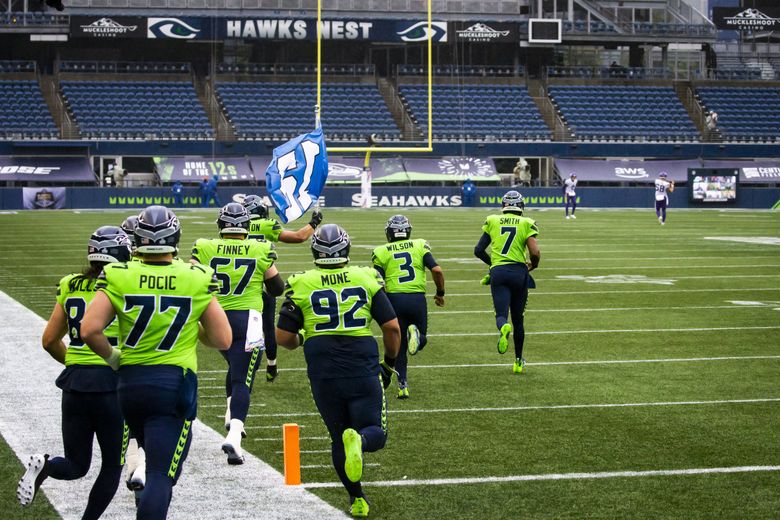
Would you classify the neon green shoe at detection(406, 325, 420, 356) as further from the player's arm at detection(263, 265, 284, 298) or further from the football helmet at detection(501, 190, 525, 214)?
the football helmet at detection(501, 190, 525, 214)

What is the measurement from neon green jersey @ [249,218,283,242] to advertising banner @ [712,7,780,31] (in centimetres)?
5222

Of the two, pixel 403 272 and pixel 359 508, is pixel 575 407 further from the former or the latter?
pixel 359 508

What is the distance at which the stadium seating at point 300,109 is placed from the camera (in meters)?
51.4

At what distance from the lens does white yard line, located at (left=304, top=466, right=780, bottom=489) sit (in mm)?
8086

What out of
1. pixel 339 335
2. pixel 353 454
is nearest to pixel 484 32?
pixel 339 335

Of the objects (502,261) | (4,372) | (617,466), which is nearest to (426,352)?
(502,261)

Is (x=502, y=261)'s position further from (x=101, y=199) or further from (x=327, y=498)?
(x=101, y=199)

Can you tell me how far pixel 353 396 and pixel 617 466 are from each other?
2.16 metres

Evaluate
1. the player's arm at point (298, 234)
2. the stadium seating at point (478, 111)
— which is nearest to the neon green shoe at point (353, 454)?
the player's arm at point (298, 234)

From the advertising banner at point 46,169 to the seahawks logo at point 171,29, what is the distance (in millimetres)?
6439

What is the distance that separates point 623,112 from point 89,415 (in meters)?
51.0

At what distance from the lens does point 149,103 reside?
5147cm

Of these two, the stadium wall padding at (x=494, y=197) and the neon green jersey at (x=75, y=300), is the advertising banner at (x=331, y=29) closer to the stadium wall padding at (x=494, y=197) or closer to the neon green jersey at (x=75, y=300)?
Answer: the stadium wall padding at (x=494, y=197)

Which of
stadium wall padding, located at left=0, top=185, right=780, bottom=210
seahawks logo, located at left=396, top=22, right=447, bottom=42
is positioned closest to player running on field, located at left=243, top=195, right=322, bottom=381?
stadium wall padding, located at left=0, top=185, right=780, bottom=210
